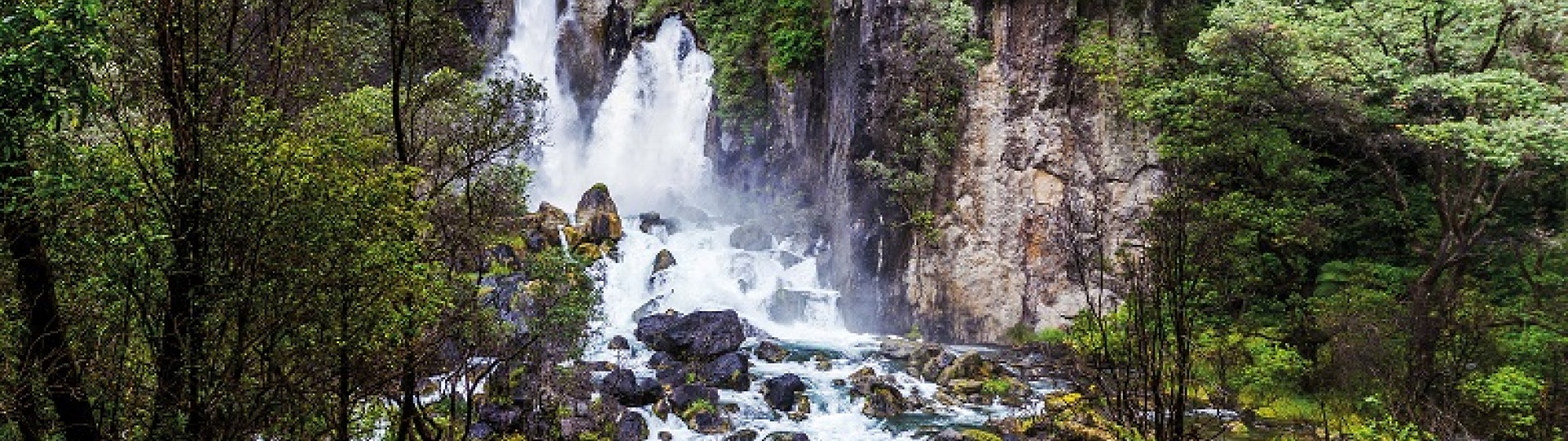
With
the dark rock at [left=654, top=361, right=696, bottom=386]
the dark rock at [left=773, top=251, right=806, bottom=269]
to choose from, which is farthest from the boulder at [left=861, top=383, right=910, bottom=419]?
the dark rock at [left=773, top=251, right=806, bottom=269]

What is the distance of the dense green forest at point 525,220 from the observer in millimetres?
5418

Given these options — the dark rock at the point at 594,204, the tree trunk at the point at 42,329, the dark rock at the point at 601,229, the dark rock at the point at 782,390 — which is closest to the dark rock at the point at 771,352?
the dark rock at the point at 782,390

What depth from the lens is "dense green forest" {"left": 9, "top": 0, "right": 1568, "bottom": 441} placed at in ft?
17.8

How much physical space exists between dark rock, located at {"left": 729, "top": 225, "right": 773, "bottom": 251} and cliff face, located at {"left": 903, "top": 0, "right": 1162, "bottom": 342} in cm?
742

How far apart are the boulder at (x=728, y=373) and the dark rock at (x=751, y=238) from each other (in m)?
10.2

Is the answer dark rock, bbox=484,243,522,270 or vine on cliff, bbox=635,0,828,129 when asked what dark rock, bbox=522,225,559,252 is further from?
vine on cliff, bbox=635,0,828,129

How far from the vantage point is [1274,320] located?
16969 mm

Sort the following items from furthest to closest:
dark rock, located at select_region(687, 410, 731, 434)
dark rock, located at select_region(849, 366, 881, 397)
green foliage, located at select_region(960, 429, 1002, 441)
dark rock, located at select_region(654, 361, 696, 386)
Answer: dark rock, located at select_region(654, 361, 696, 386), dark rock, located at select_region(849, 366, 881, 397), dark rock, located at select_region(687, 410, 731, 434), green foliage, located at select_region(960, 429, 1002, 441)

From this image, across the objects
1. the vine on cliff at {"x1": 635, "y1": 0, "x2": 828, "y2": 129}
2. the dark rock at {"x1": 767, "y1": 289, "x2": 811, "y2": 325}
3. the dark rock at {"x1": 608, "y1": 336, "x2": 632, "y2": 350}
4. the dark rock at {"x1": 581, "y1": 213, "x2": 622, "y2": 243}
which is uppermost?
the vine on cliff at {"x1": 635, "y1": 0, "x2": 828, "y2": 129}

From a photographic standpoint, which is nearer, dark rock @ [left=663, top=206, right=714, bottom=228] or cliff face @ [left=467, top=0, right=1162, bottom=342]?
cliff face @ [left=467, top=0, right=1162, bottom=342]

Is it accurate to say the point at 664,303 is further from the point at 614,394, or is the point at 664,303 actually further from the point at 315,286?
the point at 315,286

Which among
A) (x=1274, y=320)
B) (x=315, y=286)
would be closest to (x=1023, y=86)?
(x=1274, y=320)

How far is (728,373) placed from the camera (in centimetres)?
1827

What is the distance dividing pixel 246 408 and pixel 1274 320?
714 inches
